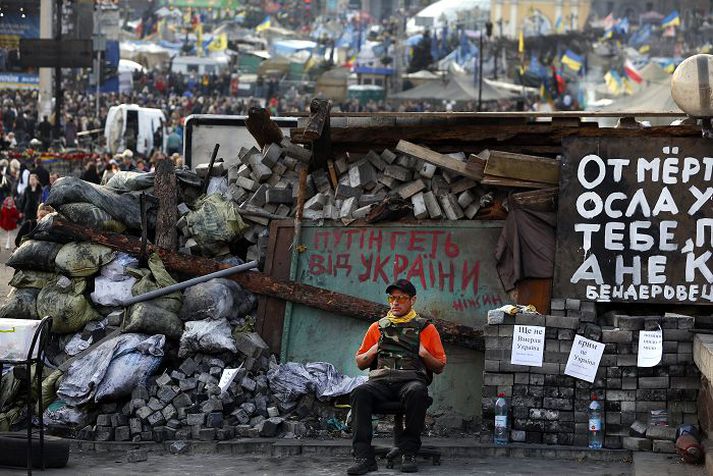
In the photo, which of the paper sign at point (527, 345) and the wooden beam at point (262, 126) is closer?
the paper sign at point (527, 345)

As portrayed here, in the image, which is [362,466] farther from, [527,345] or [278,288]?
[278,288]

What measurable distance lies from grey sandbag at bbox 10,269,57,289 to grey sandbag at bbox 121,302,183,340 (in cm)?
91

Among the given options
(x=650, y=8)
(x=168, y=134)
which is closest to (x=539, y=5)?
(x=650, y=8)

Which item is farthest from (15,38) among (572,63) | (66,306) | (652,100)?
(66,306)

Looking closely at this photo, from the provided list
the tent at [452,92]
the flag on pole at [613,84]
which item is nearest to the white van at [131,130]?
the tent at [452,92]

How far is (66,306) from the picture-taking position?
40.4ft

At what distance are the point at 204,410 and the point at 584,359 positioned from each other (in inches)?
112

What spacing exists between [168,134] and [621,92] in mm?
24532

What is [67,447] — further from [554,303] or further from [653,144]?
[653,144]

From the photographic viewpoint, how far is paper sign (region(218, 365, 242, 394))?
11.6 meters

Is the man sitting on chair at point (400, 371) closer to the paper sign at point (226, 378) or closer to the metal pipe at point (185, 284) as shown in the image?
the paper sign at point (226, 378)

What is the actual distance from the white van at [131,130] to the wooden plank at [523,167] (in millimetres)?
26688

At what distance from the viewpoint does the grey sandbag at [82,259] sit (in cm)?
1245

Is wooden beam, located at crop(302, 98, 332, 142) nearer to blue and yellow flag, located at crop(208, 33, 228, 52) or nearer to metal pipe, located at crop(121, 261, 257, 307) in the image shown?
metal pipe, located at crop(121, 261, 257, 307)
